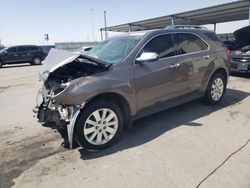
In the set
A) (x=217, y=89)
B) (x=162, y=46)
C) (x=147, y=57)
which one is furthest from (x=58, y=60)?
(x=217, y=89)

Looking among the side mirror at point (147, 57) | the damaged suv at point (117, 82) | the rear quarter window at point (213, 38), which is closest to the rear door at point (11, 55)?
the damaged suv at point (117, 82)

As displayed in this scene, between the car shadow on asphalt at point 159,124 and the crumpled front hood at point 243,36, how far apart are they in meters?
5.66

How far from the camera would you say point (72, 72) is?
3.58 metres

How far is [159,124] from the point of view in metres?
4.39

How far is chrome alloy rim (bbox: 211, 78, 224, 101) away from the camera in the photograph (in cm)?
532

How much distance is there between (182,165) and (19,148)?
2.57 metres

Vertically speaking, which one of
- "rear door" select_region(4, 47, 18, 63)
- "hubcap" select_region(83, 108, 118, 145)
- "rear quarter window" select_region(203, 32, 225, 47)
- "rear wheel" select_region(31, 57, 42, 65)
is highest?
"rear quarter window" select_region(203, 32, 225, 47)

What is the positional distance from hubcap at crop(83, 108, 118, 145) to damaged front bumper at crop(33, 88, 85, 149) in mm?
218

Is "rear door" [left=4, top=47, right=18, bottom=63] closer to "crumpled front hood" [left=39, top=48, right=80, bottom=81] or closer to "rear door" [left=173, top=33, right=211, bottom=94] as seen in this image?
"crumpled front hood" [left=39, top=48, right=80, bottom=81]

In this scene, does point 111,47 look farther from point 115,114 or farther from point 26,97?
point 26,97

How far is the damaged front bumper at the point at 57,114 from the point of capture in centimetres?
321

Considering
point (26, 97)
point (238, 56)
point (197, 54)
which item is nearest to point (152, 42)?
point (197, 54)

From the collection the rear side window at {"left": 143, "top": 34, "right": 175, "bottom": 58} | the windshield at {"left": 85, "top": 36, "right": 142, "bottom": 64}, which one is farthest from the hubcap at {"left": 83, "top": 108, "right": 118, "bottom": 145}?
the rear side window at {"left": 143, "top": 34, "right": 175, "bottom": 58}

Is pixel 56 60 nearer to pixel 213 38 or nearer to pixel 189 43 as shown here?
pixel 189 43
